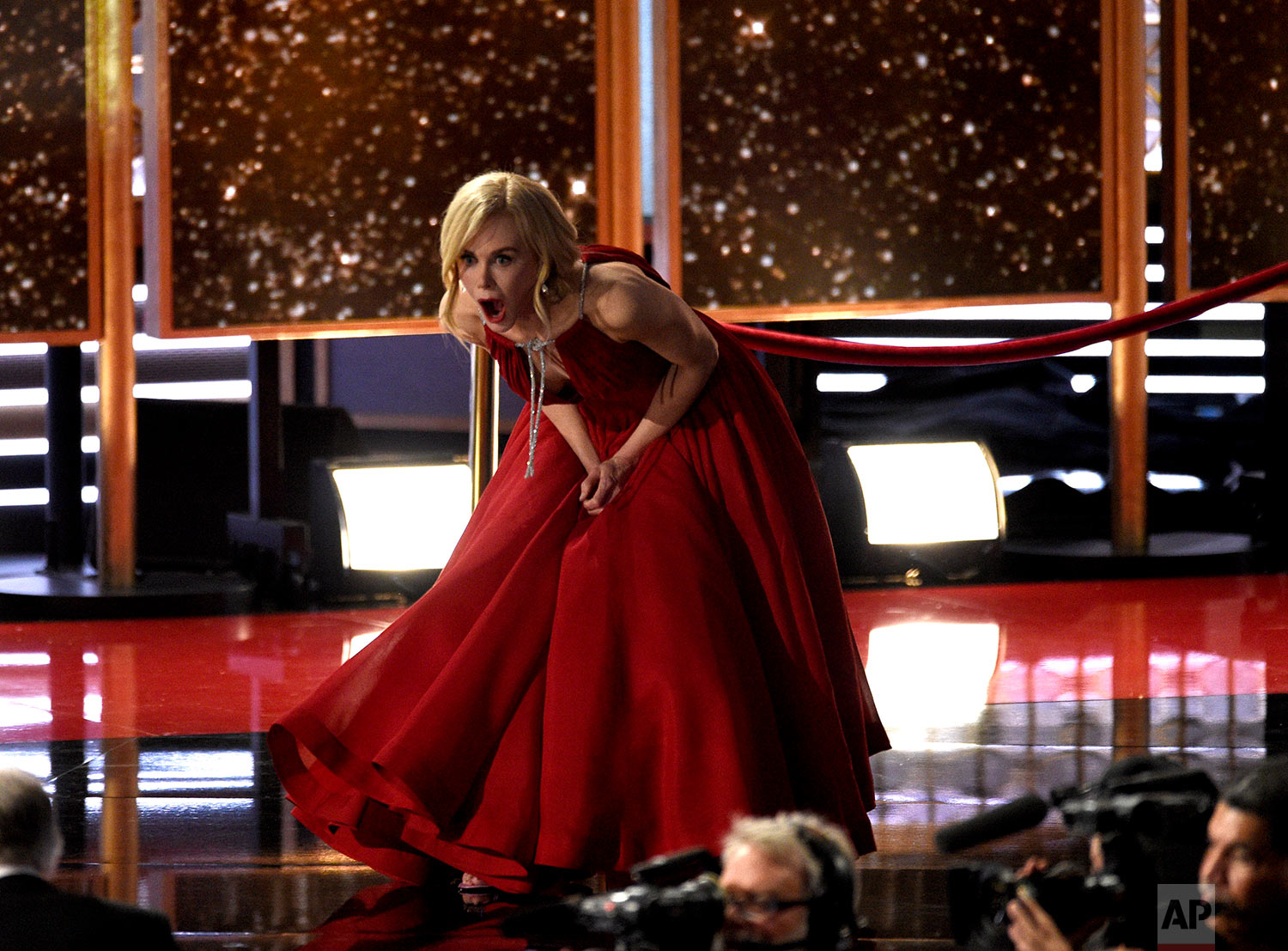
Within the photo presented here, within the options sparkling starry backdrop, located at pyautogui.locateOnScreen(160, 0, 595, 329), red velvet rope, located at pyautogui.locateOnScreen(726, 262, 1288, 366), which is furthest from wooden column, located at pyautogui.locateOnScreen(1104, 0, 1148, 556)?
red velvet rope, located at pyautogui.locateOnScreen(726, 262, 1288, 366)

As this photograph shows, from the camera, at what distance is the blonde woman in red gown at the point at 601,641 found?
2059 millimetres

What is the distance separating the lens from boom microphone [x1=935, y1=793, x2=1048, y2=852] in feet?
4.24

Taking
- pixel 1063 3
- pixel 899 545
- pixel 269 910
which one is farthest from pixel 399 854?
pixel 1063 3

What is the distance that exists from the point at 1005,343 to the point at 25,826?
238 centimetres

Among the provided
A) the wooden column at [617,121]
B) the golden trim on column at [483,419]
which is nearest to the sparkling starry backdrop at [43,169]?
the wooden column at [617,121]

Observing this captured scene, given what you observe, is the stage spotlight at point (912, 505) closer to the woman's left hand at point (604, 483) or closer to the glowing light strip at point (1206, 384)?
the glowing light strip at point (1206, 384)

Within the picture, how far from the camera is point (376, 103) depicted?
4.98 meters

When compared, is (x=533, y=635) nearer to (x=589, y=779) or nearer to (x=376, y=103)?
(x=589, y=779)

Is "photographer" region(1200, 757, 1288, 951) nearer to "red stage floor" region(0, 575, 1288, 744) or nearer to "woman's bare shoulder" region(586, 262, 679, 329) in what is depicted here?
"woman's bare shoulder" region(586, 262, 679, 329)

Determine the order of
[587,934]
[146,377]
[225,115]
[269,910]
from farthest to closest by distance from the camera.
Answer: [146,377], [225,115], [269,910], [587,934]

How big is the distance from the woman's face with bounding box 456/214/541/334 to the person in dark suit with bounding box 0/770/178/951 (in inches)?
37.4

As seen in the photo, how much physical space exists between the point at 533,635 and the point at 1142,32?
3.90m

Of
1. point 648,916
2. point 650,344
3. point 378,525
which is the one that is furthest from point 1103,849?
point 378,525

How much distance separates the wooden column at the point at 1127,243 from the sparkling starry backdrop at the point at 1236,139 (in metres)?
0.17
